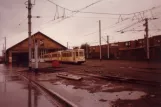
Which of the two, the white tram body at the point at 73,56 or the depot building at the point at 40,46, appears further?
the depot building at the point at 40,46

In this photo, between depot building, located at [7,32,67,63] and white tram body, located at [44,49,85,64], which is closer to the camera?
white tram body, located at [44,49,85,64]

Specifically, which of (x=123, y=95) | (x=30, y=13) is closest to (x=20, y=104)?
(x=123, y=95)

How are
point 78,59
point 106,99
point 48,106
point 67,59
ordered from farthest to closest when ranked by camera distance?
1. point 67,59
2. point 78,59
3. point 106,99
4. point 48,106

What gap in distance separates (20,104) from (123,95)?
4.42 metres

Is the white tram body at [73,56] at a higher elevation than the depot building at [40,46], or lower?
lower

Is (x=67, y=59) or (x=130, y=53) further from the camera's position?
(x=130, y=53)

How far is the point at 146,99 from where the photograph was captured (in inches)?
380

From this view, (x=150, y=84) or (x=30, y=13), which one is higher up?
(x=30, y=13)

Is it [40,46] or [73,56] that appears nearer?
[73,56]

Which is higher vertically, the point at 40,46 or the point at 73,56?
the point at 40,46

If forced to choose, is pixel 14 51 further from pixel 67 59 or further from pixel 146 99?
pixel 146 99

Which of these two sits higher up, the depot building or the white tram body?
the depot building

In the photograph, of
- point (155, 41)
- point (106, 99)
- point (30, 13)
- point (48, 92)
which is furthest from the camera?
point (155, 41)

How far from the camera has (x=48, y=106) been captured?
31.2ft
